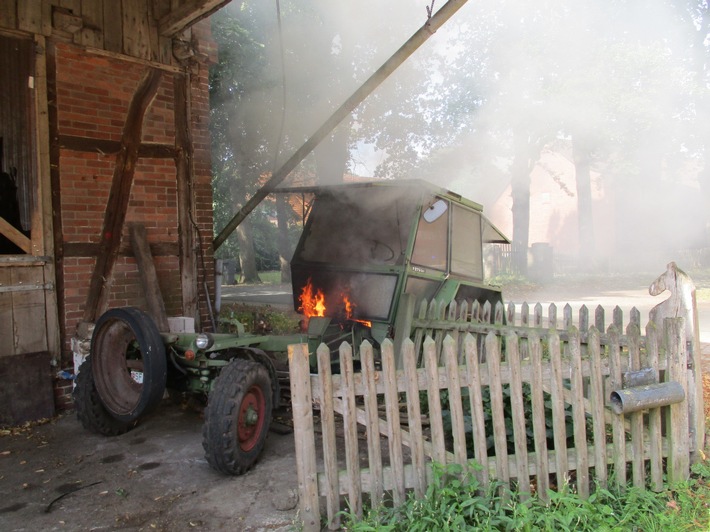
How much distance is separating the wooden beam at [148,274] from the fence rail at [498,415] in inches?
127

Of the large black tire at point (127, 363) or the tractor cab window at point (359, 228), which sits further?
the tractor cab window at point (359, 228)

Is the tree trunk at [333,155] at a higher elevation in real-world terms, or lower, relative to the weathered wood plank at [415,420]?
higher

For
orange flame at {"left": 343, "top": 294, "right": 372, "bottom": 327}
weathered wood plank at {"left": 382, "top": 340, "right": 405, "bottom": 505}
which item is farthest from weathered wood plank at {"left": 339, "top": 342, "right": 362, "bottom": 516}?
orange flame at {"left": 343, "top": 294, "right": 372, "bottom": 327}

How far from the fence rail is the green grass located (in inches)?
3.4

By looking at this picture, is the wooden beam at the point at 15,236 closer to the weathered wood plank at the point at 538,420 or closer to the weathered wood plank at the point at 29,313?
the weathered wood plank at the point at 29,313

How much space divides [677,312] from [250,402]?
284 cm

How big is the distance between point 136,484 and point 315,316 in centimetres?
244

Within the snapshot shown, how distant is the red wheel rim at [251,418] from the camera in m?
3.65

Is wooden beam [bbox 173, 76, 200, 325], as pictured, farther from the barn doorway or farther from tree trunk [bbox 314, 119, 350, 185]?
tree trunk [bbox 314, 119, 350, 185]

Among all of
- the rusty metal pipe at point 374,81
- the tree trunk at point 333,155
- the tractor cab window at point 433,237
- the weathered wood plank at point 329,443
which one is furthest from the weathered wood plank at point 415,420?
the tree trunk at point 333,155

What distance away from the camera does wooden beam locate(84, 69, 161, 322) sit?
534 centimetres

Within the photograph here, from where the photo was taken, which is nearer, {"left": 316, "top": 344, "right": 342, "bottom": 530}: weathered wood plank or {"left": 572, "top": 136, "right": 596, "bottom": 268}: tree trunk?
{"left": 316, "top": 344, "right": 342, "bottom": 530}: weathered wood plank

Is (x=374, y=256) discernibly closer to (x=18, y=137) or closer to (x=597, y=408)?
(x=597, y=408)

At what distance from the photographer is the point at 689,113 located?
16.2 meters
